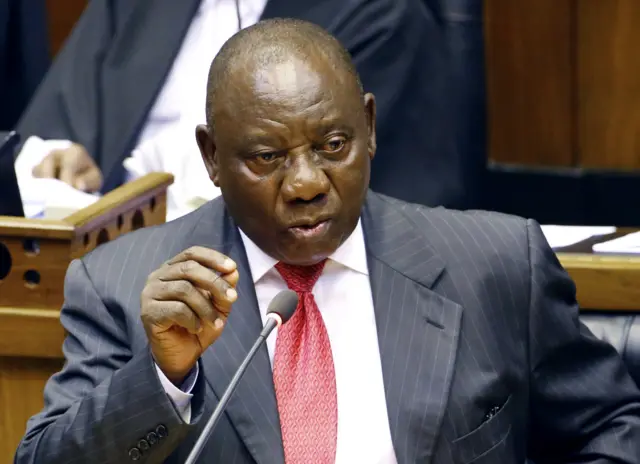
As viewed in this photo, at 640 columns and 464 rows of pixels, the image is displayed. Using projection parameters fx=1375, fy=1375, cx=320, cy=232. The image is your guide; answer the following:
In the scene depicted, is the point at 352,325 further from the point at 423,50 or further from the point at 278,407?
the point at 423,50

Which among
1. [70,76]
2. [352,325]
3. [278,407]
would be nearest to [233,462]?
[278,407]

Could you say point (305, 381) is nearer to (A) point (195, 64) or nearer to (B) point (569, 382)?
(B) point (569, 382)

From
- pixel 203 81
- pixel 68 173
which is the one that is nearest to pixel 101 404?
pixel 68 173

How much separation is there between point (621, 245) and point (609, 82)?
5.98 feet

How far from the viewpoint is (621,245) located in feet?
7.16

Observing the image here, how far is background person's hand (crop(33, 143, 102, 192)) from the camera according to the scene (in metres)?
2.70

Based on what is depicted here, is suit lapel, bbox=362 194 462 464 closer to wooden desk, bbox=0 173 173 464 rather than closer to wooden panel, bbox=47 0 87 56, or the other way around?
wooden desk, bbox=0 173 173 464

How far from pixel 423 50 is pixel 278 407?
1.59 m

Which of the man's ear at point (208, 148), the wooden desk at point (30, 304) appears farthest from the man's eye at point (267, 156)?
the wooden desk at point (30, 304)

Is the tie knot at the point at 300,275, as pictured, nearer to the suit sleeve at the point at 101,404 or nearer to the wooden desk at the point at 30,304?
the suit sleeve at the point at 101,404

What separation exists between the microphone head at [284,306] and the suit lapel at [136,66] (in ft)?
5.30

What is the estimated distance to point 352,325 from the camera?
1742mm

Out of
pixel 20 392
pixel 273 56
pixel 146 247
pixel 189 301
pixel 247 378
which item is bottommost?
pixel 20 392

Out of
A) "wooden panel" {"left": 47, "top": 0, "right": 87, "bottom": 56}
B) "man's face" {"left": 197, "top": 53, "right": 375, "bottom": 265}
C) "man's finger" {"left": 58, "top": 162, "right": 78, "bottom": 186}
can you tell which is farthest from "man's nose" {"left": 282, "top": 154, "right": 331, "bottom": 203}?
"wooden panel" {"left": 47, "top": 0, "right": 87, "bottom": 56}
